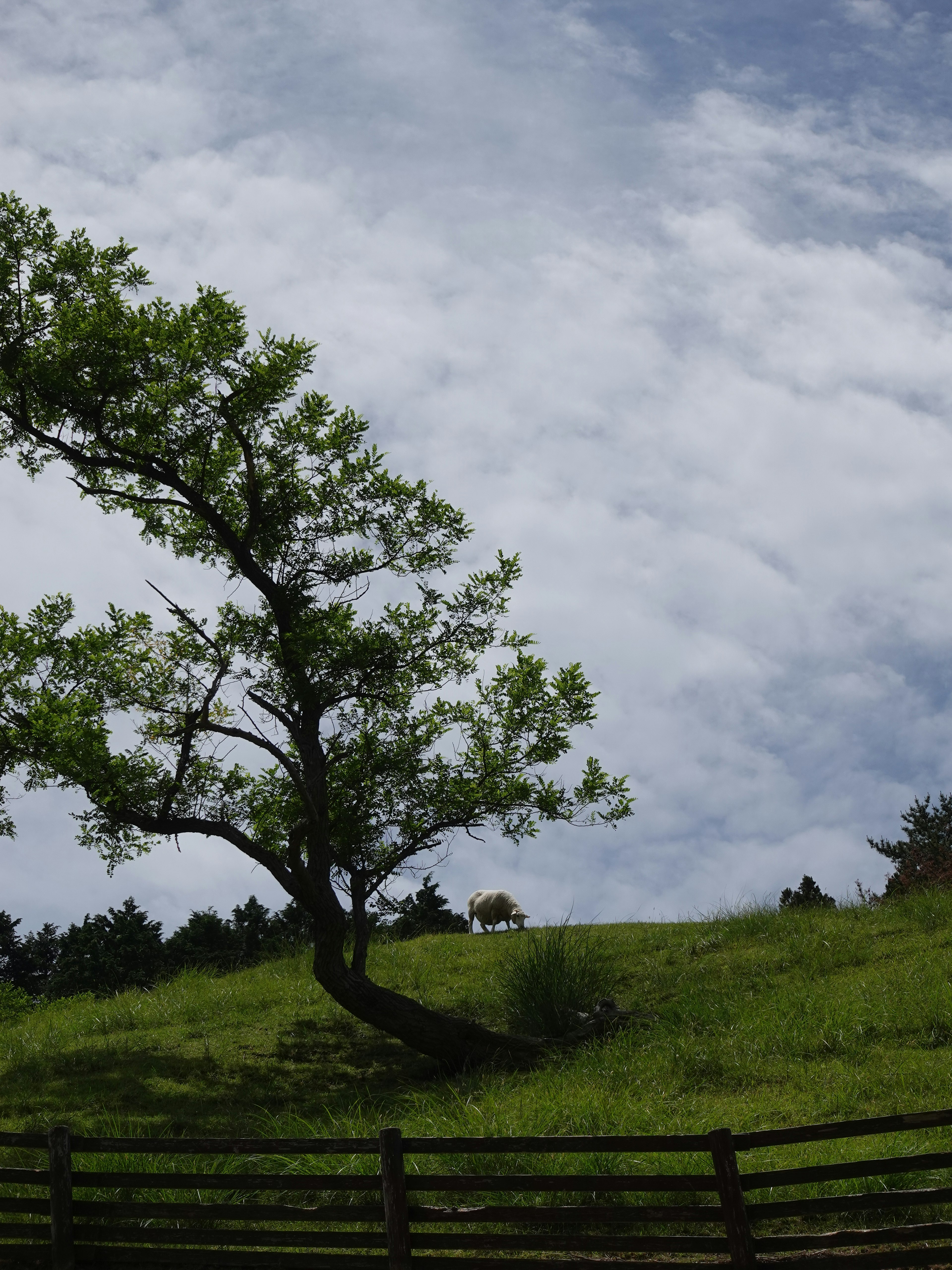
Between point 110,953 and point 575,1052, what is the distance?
2468cm

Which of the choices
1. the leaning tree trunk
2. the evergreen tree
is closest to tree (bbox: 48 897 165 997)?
the evergreen tree

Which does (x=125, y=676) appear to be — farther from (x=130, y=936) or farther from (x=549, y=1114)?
(x=130, y=936)

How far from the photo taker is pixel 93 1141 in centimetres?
878

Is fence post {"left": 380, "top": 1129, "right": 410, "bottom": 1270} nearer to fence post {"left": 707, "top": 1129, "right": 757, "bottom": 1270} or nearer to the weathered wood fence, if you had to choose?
the weathered wood fence

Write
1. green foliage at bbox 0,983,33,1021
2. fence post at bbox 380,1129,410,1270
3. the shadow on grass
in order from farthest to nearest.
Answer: green foliage at bbox 0,983,33,1021 → the shadow on grass → fence post at bbox 380,1129,410,1270

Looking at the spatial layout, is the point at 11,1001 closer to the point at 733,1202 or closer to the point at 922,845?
the point at 733,1202

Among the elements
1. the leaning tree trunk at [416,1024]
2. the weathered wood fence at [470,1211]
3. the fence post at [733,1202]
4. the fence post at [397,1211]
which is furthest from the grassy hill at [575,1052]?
the fence post at [733,1202]

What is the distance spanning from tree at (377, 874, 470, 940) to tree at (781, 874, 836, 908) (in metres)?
7.60

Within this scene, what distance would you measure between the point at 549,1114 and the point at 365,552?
9.75 meters

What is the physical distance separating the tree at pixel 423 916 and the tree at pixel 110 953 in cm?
875

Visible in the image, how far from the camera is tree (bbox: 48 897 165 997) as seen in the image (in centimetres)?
3281

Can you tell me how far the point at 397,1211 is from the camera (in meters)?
8.12

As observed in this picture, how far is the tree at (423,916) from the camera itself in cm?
1698

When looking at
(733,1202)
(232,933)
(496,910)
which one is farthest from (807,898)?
(232,933)
